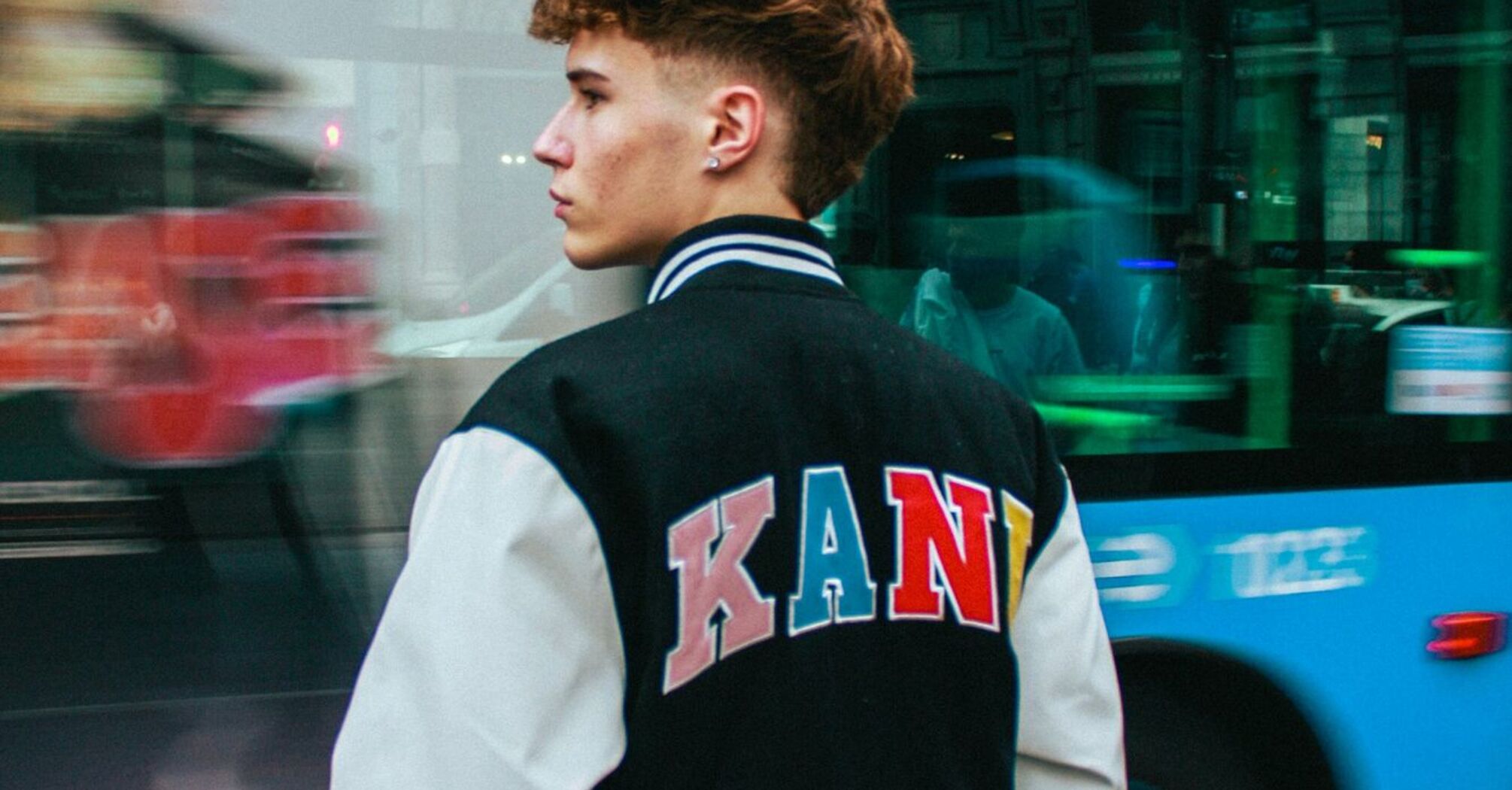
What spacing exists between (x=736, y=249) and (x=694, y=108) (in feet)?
0.38

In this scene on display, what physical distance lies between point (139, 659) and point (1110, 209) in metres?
1.78

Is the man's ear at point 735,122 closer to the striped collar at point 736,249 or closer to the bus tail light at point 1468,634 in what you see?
the striped collar at point 736,249

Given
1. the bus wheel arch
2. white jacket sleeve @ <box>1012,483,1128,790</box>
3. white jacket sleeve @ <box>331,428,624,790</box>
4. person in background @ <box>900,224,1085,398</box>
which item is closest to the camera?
white jacket sleeve @ <box>331,428,624,790</box>

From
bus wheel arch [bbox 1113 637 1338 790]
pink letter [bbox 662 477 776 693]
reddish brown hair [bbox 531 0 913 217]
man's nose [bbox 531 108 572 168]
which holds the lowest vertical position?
bus wheel arch [bbox 1113 637 1338 790]

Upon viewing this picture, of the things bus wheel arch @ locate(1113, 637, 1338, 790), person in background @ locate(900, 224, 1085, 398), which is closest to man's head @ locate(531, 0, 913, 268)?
person in background @ locate(900, 224, 1085, 398)

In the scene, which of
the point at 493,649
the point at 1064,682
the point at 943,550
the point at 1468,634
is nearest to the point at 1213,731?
the point at 1468,634

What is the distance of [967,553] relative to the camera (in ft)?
4.10

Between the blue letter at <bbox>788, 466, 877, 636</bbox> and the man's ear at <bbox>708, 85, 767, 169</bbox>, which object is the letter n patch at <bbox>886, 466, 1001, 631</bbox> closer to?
the blue letter at <bbox>788, 466, 877, 636</bbox>

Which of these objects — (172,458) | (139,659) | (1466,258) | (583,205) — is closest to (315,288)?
(172,458)

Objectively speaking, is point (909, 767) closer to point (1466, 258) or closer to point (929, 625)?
point (929, 625)

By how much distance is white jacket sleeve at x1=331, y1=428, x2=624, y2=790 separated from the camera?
3.39 feet

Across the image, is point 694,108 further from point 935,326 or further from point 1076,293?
point 1076,293

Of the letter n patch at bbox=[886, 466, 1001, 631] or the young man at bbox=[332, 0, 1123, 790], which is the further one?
the letter n patch at bbox=[886, 466, 1001, 631]

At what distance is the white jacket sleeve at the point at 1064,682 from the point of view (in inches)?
52.6
